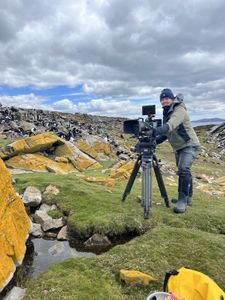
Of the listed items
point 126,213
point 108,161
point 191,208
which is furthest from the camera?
point 108,161

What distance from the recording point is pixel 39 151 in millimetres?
29281

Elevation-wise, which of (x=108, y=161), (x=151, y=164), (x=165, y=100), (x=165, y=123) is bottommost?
(x=108, y=161)

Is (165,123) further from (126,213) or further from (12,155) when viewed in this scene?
(12,155)

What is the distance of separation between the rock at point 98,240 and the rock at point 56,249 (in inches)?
34.5

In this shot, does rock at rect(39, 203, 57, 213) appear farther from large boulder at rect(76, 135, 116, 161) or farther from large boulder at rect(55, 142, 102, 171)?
large boulder at rect(76, 135, 116, 161)

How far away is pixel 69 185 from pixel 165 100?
25.2 feet

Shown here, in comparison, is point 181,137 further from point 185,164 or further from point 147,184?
point 147,184

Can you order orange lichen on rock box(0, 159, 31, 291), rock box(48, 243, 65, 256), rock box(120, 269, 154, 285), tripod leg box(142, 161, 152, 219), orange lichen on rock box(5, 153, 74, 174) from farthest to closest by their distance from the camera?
1. orange lichen on rock box(5, 153, 74, 174)
2. tripod leg box(142, 161, 152, 219)
3. rock box(48, 243, 65, 256)
4. orange lichen on rock box(0, 159, 31, 291)
5. rock box(120, 269, 154, 285)

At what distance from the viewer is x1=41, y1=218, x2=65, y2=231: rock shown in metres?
14.0

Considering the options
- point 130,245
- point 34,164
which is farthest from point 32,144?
point 130,245

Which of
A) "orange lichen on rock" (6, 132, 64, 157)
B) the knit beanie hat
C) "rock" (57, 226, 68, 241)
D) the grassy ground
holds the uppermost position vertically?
the knit beanie hat

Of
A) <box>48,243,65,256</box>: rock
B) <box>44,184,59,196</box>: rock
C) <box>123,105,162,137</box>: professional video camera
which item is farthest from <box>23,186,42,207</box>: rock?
<box>123,105,162,137</box>: professional video camera

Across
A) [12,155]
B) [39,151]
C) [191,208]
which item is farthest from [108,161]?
[191,208]

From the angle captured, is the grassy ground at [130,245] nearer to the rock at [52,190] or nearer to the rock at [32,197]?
the rock at [52,190]
